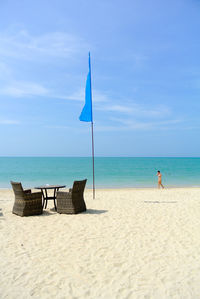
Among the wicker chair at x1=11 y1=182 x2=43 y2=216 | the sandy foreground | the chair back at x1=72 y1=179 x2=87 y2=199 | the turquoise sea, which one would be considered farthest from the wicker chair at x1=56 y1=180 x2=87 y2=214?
the turquoise sea

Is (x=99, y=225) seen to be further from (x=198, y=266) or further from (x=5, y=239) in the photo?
(x=198, y=266)

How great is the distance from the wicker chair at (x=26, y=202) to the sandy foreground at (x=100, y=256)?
30cm

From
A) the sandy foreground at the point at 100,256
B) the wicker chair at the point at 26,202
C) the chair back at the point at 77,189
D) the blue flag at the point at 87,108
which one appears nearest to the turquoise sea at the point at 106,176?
the blue flag at the point at 87,108

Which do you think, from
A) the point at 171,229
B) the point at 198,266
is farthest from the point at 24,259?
the point at 171,229

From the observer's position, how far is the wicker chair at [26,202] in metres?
6.62

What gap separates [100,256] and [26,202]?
3.49 metres

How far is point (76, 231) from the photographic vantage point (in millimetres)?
5156

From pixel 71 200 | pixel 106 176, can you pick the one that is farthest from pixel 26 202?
pixel 106 176

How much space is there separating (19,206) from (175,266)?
4.73 meters

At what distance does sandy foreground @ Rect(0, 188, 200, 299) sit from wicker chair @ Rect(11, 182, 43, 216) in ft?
0.99

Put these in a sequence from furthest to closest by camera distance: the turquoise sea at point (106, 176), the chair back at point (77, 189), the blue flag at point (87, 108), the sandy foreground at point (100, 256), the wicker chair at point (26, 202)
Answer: the turquoise sea at point (106, 176)
the blue flag at point (87, 108)
the chair back at point (77, 189)
the wicker chair at point (26, 202)
the sandy foreground at point (100, 256)

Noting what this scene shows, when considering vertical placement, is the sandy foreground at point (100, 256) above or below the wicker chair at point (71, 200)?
below

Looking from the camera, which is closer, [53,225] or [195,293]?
[195,293]

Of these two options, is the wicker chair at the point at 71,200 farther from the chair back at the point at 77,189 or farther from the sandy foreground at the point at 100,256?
the sandy foreground at the point at 100,256
